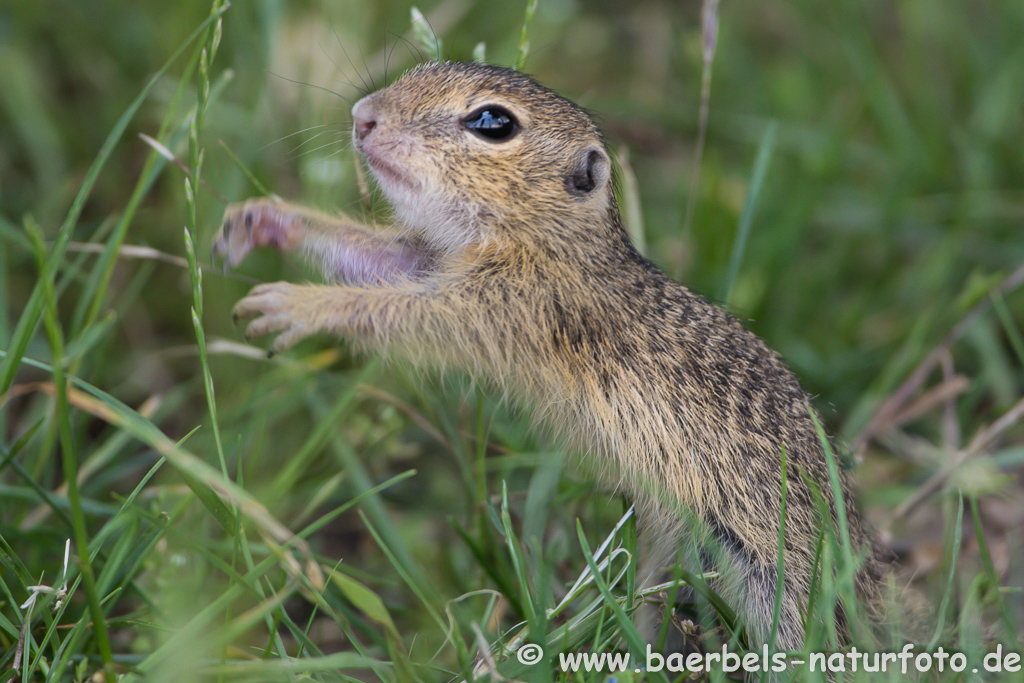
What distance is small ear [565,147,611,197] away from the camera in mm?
3373

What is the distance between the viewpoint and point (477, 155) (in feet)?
10.4

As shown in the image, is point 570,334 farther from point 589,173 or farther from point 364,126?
point 364,126

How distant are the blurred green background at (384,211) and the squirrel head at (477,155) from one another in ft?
1.57

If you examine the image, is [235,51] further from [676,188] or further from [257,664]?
[257,664]

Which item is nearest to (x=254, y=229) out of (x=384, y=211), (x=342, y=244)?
(x=342, y=244)

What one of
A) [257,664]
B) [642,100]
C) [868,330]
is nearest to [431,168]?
[257,664]

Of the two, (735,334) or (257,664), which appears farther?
(735,334)

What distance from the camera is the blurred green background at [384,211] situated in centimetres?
385

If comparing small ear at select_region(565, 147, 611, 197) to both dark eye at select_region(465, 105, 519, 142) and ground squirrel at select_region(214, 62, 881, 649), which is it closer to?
ground squirrel at select_region(214, 62, 881, 649)

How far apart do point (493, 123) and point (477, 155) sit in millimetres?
143

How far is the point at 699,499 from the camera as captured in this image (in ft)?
10.2

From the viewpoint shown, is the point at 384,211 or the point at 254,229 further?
the point at 384,211

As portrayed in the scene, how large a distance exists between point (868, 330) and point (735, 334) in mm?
1876

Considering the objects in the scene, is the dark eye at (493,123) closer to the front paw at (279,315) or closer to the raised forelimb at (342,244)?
the raised forelimb at (342,244)
